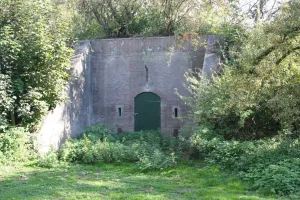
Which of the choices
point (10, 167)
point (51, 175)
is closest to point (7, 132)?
point (10, 167)

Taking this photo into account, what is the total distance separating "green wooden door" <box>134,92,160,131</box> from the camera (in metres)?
16.0

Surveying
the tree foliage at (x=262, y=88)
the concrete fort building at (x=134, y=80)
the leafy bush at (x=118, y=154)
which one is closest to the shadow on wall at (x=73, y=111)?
the concrete fort building at (x=134, y=80)

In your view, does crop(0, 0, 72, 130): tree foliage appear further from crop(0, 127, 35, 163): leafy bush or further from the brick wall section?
the brick wall section

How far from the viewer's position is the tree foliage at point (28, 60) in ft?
35.4

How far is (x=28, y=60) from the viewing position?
11.2 m

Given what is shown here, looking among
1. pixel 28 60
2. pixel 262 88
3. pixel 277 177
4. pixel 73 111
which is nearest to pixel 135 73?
pixel 73 111

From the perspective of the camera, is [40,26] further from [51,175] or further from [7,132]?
[51,175]

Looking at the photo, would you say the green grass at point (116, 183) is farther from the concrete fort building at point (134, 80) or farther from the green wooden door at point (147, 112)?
the green wooden door at point (147, 112)

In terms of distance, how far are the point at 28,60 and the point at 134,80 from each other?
6048mm

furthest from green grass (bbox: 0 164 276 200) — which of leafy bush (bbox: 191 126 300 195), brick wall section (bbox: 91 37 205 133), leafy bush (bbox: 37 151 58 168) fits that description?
brick wall section (bbox: 91 37 205 133)

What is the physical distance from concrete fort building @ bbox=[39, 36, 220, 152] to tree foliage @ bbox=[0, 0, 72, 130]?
3.44m

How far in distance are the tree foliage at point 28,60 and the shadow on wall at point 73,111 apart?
701 mm

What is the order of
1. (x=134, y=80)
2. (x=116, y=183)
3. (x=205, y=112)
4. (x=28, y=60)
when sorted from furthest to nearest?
(x=134, y=80)
(x=28, y=60)
(x=205, y=112)
(x=116, y=183)

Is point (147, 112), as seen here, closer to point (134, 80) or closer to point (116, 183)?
point (134, 80)
